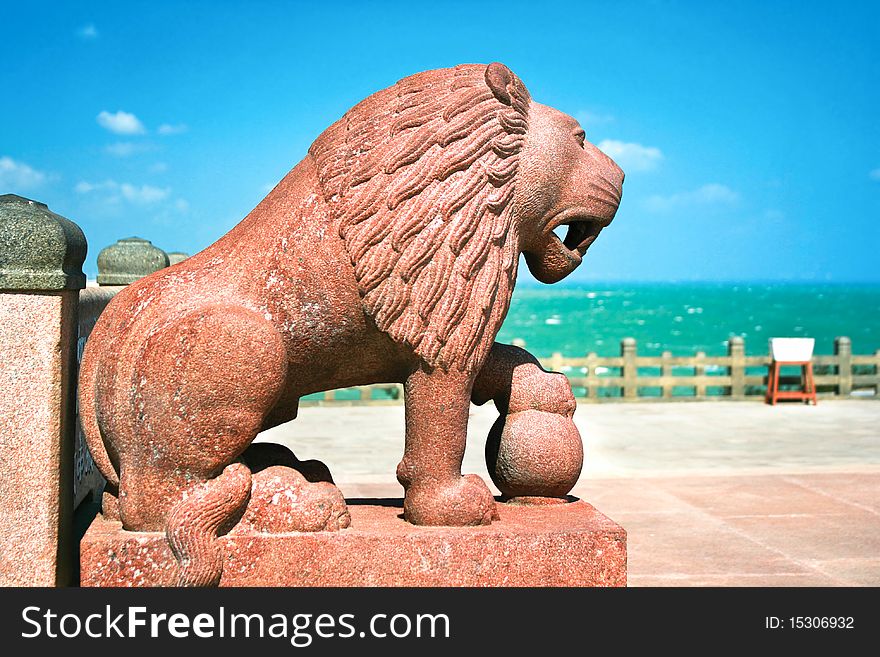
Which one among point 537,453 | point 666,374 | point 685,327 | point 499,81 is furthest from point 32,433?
point 685,327

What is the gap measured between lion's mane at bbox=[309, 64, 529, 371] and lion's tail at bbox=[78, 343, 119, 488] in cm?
102

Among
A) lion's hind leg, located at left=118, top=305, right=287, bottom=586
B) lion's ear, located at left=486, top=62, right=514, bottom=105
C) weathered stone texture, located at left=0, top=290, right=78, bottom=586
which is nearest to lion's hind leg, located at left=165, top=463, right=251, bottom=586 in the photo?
lion's hind leg, located at left=118, top=305, right=287, bottom=586

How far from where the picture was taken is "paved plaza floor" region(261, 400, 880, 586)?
538 centimetres

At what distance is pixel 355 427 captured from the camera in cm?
1175

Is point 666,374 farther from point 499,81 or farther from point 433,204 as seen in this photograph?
point 433,204

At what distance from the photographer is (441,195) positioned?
3.30 m

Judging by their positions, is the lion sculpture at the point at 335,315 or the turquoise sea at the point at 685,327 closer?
the lion sculpture at the point at 335,315

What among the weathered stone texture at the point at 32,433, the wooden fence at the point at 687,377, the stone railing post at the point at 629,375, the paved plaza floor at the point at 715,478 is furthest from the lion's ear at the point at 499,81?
the stone railing post at the point at 629,375

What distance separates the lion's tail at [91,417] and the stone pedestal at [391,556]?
0.67 feet

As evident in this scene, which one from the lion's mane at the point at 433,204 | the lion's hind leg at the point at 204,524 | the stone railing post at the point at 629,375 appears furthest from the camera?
the stone railing post at the point at 629,375

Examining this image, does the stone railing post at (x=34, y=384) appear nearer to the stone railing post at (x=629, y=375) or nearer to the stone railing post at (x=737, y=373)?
the stone railing post at (x=629, y=375)

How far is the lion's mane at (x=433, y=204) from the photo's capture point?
3281 mm

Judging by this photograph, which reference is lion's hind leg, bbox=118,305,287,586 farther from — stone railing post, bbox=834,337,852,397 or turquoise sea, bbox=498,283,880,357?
turquoise sea, bbox=498,283,880,357

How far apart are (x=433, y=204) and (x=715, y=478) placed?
5.44m
